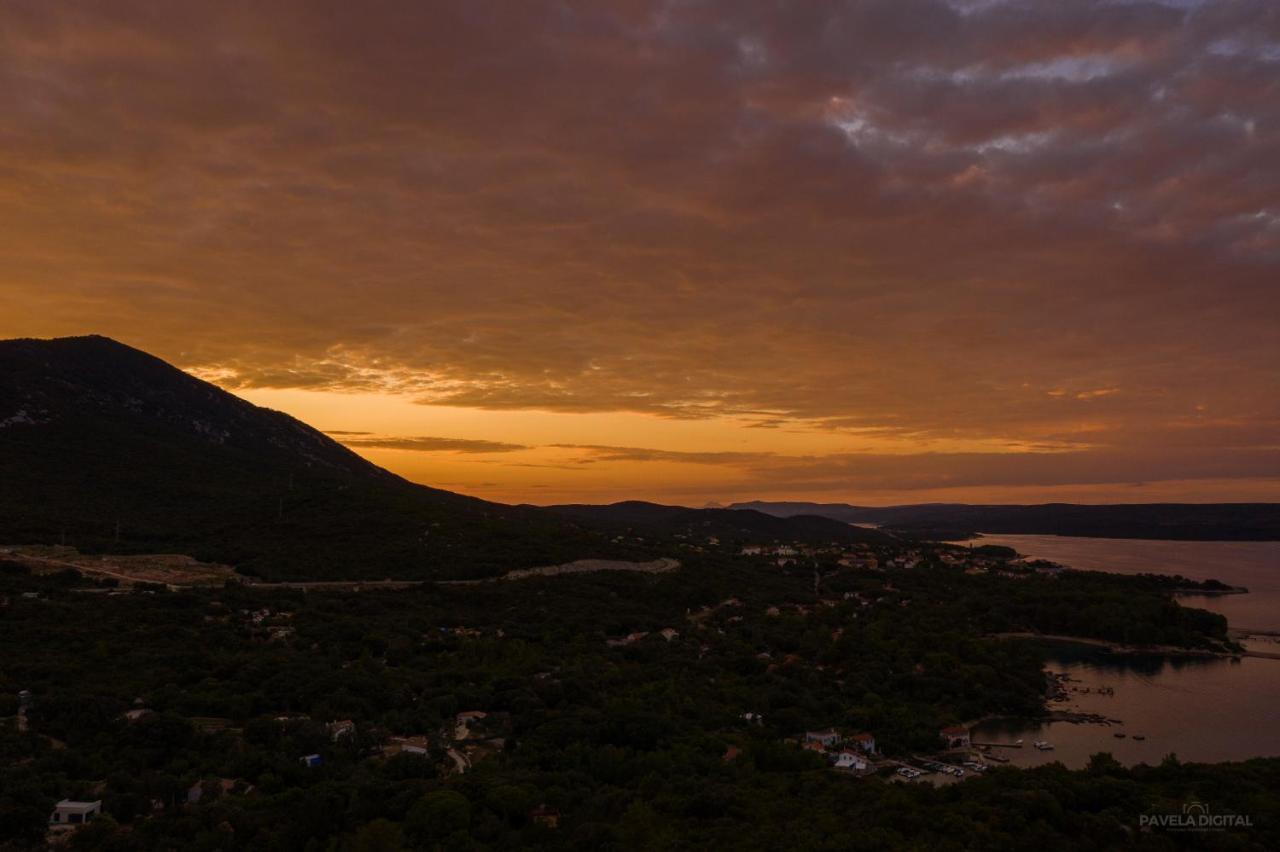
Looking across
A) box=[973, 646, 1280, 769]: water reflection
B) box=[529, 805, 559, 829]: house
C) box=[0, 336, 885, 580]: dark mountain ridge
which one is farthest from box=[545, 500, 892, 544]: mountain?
box=[529, 805, 559, 829]: house

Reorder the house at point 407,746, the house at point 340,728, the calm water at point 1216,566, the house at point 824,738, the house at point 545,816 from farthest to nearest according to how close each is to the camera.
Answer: the calm water at point 1216,566
the house at point 824,738
the house at point 340,728
the house at point 407,746
the house at point 545,816

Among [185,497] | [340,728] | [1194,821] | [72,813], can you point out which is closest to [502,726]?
[340,728]

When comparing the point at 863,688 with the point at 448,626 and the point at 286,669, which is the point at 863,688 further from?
the point at 286,669

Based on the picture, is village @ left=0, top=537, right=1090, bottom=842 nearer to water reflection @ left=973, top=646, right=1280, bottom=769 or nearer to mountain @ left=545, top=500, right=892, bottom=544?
water reflection @ left=973, top=646, right=1280, bottom=769

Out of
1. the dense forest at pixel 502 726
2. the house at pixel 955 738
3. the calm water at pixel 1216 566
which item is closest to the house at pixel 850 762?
the dense forest at pixel 502 726

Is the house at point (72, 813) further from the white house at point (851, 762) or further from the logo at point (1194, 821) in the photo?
the logo at point (1194, 821)

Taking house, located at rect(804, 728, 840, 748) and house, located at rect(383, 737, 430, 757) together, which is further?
house, located at rect(804, 728, 840, 748)
